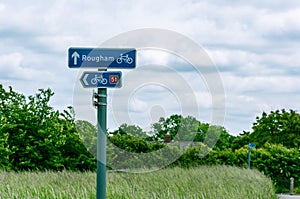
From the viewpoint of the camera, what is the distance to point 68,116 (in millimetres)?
19719

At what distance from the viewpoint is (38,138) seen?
18.5 meters

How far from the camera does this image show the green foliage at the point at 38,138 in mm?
18141

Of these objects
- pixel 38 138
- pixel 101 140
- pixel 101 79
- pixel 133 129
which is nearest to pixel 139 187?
pixel 133 129

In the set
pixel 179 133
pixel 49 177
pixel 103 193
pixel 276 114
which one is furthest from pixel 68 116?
pixel 276 114

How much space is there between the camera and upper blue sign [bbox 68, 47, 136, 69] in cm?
636

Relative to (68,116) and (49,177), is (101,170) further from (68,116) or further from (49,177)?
(68,116)

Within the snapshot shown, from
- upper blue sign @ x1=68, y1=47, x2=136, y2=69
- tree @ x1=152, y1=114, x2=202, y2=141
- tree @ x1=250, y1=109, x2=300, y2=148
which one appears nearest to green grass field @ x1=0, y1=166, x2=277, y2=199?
tree @ x1=152, y1=114, x2=202, y2=141

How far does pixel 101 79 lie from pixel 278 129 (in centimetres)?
2866

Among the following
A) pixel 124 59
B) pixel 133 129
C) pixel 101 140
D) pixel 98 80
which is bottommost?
pixel 101 140

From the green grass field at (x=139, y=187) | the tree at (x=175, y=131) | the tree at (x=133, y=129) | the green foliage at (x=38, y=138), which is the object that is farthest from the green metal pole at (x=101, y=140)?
the green foliage at (x=38, y=138)

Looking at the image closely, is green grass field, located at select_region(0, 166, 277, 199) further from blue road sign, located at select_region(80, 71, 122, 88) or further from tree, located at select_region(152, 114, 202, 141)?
blue road sign, located at select_region(80, 71, 122, 88)

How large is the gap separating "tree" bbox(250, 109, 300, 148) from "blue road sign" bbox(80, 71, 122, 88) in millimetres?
27702

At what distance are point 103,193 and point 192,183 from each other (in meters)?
4.87

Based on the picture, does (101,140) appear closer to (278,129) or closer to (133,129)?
(133,129)
